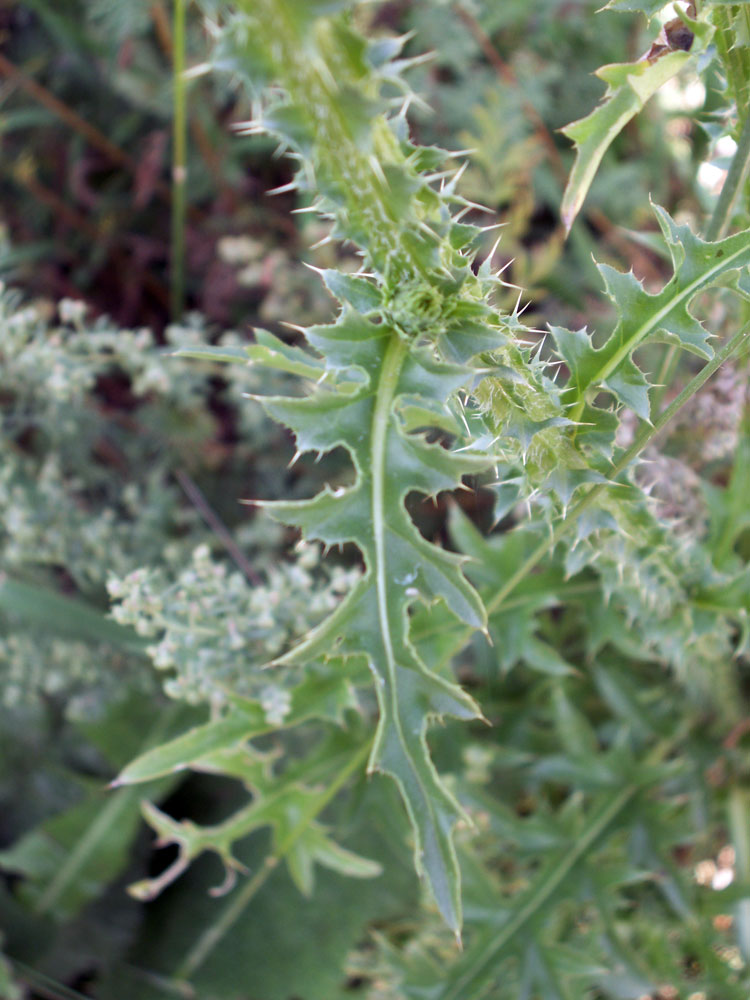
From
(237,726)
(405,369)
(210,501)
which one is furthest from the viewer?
(210,501)

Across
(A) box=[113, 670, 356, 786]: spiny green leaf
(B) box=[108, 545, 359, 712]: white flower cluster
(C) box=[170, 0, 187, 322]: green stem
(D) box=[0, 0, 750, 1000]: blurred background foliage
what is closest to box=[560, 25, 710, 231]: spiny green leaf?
(D) box=[0, 0, 750, 1000]: blurred background foliage

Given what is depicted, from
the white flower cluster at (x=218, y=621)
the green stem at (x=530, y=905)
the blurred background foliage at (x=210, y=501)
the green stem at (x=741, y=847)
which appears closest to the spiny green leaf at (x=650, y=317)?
the blurred background foliage at (x=210, y=501)

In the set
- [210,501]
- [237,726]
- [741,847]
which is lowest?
[741,847]

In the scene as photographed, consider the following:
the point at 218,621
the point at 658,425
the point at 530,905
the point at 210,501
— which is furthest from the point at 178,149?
the point at 530,905

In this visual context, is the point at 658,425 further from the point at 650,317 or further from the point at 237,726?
the point at 237,726

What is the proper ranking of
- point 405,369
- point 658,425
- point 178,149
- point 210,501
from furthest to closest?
1. point 210,501
2. point 178,149
3. point 658,425
4. point 405,369

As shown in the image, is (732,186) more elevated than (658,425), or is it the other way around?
(732,186)
